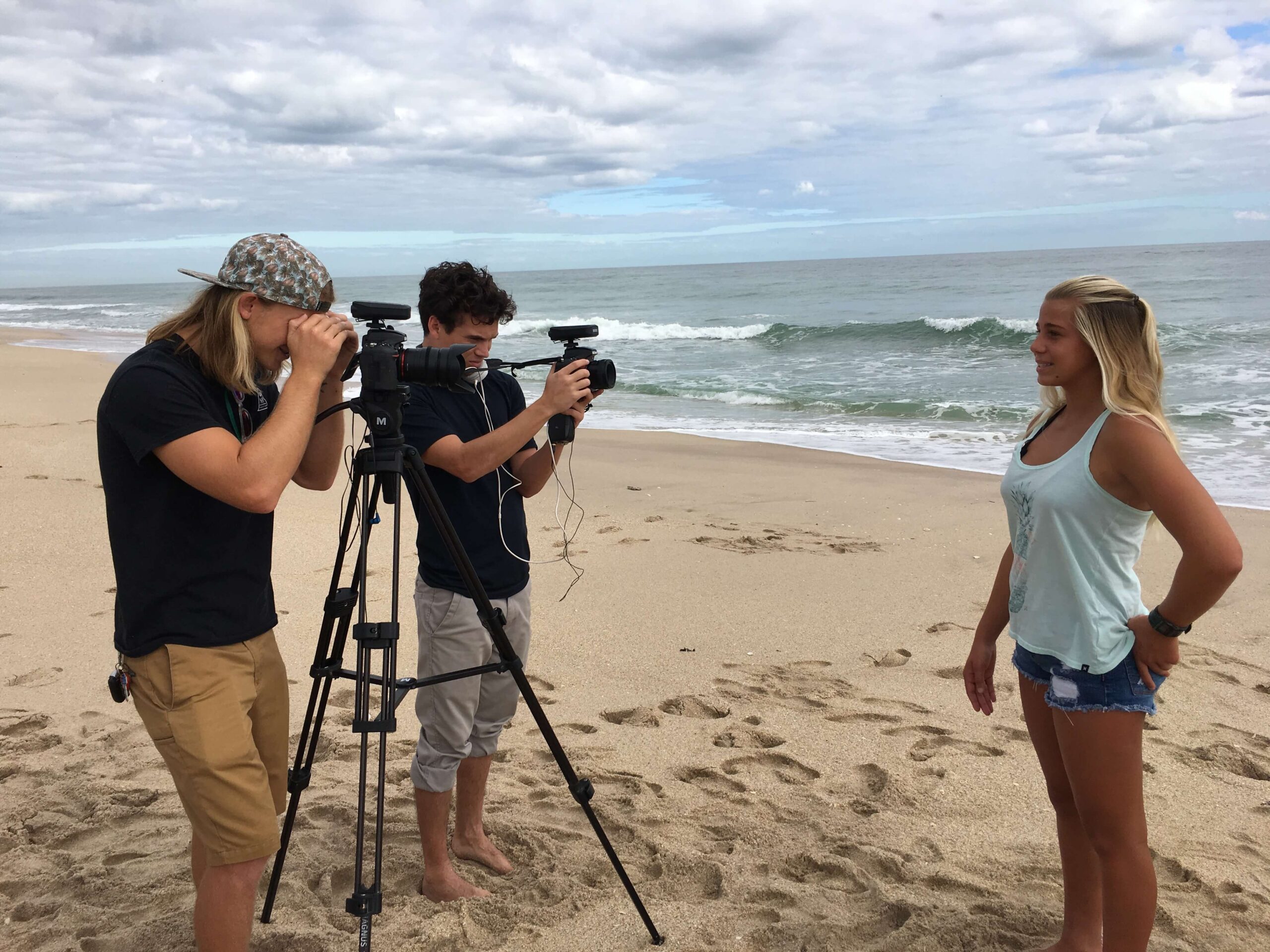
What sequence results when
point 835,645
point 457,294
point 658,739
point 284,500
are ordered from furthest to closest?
point 284,500
point 835,645
point 658,739
point 457,294

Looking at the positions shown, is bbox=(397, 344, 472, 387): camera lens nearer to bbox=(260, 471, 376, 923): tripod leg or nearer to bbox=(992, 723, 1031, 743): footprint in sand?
bbox=(260, 471, 376, 923): tripod leg

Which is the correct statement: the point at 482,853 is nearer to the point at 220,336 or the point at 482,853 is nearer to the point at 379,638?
the point at 379,638

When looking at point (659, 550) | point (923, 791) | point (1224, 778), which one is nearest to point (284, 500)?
point (659, 550)

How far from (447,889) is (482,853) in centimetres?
19

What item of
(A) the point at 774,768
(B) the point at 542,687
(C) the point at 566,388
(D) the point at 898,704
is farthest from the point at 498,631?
(D) the point at 898,704

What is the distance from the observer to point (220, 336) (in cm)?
182

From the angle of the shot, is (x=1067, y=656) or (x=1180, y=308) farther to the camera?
(x=1180, y=308)

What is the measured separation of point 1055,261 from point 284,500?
53599 mm

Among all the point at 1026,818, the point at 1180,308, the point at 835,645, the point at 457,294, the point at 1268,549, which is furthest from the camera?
the point at 1180,308

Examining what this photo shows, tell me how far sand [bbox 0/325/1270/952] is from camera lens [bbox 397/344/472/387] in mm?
1364

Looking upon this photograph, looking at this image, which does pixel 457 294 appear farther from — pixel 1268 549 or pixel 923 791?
pixel 1268 549

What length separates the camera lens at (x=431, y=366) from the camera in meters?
1.94

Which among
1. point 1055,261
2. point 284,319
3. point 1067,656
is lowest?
point 1067,656

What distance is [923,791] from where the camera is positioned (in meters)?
3.00
